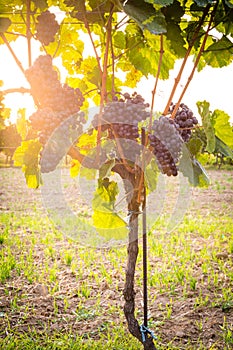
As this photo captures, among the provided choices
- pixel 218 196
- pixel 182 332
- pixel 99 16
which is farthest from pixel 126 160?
pixel 218 196

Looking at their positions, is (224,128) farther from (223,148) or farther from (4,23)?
(4,23)

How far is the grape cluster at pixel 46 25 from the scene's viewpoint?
164 centimetres

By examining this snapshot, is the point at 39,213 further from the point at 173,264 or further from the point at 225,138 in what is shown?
the point at 225,138

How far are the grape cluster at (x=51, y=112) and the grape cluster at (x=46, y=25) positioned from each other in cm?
18

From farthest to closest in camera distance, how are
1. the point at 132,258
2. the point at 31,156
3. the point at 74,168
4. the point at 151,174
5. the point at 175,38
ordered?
1. the point at 74,168
2. the point at 132,258
3. the point at 151,174
4. the point at 31,156
5. the point at 175,38

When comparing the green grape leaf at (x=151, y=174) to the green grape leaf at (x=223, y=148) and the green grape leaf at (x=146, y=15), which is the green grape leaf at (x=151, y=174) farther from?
the green grape leaf at (x=146, y=15)

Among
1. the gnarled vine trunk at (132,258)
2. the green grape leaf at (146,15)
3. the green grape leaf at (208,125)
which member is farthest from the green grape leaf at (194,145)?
the green grape leaf at (146,15)

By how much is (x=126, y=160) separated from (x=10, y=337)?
1.58 meters

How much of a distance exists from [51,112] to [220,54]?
31.5 inches

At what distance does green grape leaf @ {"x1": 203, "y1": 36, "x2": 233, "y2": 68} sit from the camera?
1775 mm

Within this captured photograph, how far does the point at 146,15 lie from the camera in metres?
1.25

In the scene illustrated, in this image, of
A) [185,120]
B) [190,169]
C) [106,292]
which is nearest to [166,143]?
[190,169]

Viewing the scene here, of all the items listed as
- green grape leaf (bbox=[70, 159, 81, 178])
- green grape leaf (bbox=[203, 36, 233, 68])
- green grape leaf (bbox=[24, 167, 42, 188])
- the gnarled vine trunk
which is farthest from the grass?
green grape leaf (bbox=[203, 36, 233, 68])

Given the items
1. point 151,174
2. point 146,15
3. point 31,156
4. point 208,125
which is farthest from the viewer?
point 151,174
